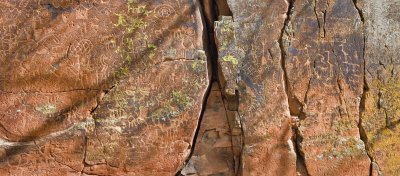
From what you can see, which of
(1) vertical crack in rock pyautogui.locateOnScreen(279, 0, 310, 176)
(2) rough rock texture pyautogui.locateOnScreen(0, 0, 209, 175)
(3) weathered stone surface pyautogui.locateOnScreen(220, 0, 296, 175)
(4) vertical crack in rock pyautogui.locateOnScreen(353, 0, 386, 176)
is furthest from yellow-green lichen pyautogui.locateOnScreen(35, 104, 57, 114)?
(4) vertical crack in rock pyautogui.locateOnScreen(353, 0, 386, 176)

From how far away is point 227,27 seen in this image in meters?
3.40

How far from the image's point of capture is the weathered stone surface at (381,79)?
354 centimetres

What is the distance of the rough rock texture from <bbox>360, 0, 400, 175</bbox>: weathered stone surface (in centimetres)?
123

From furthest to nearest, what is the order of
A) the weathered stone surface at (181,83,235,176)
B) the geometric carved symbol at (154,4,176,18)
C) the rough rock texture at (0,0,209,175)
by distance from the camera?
the weathered stone surface at (181,83,235,176), the geometric carved symbol at (154,4,176,18), the rough rock texture at (0,0,209,175)

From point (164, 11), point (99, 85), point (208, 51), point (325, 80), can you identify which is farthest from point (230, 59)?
point (99, 85)

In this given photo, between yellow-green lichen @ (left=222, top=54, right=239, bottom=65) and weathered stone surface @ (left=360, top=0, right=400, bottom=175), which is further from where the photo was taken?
weathered stone surface @ (left=360, top=0, right=400, bottom=175)

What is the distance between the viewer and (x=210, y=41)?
3.53 meters

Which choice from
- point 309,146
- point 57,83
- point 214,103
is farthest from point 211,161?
point 57,83

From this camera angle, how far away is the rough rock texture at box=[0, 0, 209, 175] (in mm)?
3271

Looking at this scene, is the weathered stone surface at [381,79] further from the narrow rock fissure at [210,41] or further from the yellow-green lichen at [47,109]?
the yellow-green lichen at [47,109]

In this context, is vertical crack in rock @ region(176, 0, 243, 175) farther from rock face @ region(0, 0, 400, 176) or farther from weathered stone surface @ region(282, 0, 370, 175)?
weathered stone surface @ region(282, 0, 370, 175)

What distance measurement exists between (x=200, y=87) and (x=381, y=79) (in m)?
1.34

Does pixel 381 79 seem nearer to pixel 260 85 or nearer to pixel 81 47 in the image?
pixel 260 85

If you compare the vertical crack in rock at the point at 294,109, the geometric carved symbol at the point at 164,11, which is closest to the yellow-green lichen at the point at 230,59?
the vertical crack in rock at the point at 294,109
